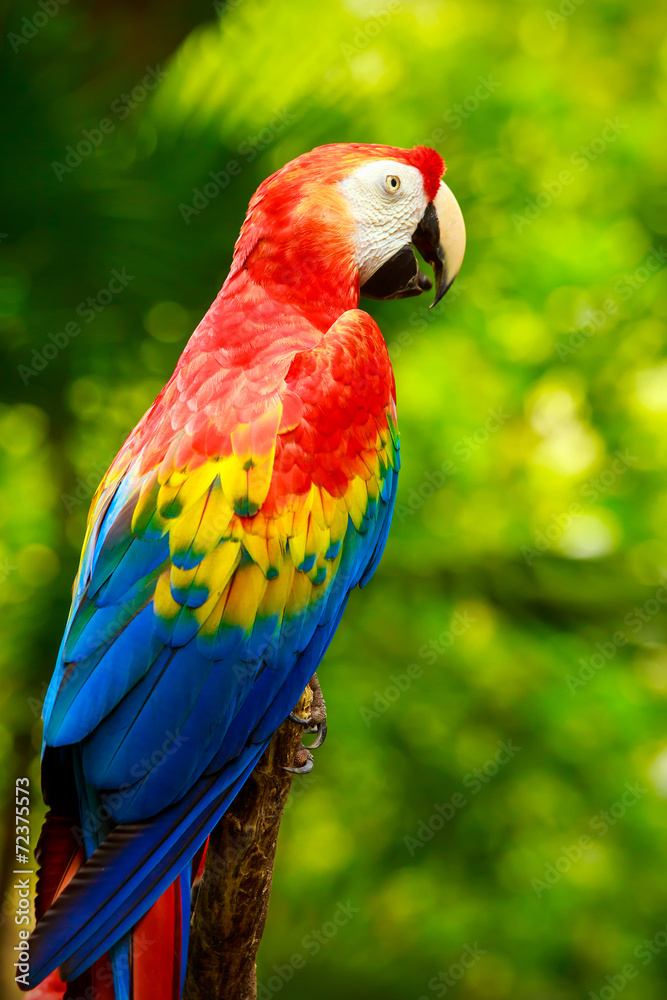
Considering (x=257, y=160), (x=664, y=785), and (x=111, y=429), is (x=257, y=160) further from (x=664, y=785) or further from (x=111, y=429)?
(x=664, y=785)

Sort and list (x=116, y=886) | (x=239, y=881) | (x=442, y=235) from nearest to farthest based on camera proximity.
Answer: (x=116, y=886)
(x=239, y=881)
(x=442, y=235)

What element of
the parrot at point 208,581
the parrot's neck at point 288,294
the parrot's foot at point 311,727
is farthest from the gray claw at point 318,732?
the parrot's neck at point 288,294

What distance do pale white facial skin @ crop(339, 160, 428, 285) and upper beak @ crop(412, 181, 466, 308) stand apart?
0.12 ft

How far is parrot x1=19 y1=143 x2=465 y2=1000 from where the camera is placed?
32.3 inches

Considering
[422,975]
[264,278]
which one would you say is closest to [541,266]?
[264,278]

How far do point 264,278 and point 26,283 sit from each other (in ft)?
2.04

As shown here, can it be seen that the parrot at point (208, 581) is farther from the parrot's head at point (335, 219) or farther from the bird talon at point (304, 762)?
the bird talon at point (304, 762)

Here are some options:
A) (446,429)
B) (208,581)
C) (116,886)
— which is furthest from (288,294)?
(446,429)

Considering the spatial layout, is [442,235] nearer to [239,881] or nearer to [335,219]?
[335,219]

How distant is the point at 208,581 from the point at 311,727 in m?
0.29

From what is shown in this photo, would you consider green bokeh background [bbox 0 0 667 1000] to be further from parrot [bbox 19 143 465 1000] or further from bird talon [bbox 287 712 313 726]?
bird talon [bbox 287 712 313 726]

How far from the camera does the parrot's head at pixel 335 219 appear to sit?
41.6 inches

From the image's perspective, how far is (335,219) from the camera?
41.6 inches

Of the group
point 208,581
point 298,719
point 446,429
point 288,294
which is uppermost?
point 288,294
